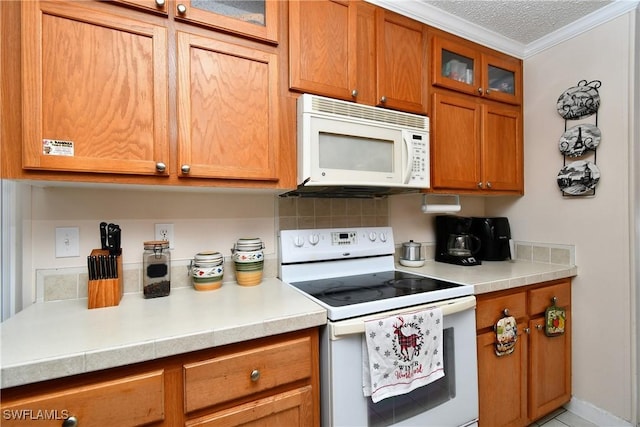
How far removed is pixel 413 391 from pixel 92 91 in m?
1.66

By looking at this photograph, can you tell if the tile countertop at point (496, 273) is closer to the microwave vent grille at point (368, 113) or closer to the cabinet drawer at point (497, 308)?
the cabinet drawer at point (497, 308)

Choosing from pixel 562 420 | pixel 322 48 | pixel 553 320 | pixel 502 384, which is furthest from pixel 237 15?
pixel 562 420

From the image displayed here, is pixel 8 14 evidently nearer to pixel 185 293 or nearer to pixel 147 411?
pixel 185 293

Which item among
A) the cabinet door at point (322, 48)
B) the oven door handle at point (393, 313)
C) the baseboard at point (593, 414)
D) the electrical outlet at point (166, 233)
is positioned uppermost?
the cabinet door at point (322, 48)

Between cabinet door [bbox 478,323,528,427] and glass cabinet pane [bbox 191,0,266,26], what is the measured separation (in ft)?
5.94

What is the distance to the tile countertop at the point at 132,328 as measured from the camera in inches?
28.6

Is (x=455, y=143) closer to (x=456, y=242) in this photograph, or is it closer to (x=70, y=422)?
(x=456, y=242)

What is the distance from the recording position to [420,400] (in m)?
1.21

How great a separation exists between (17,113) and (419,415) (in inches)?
71.4

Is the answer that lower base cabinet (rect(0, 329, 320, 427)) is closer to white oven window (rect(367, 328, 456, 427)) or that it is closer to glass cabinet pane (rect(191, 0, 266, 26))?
white oven window (rect(367, 328, 456, 427))

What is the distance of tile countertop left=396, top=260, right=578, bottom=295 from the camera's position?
1.46 metres

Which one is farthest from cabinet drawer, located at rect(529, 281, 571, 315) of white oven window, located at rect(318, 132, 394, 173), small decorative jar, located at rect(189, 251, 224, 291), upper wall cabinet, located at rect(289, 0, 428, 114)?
small decorative jar, located at rect(189, 251, 224, 291)

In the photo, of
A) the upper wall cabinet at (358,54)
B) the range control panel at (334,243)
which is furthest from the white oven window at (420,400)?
the upper wall cabinet at (358,54)

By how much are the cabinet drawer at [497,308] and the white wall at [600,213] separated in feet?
1.75
